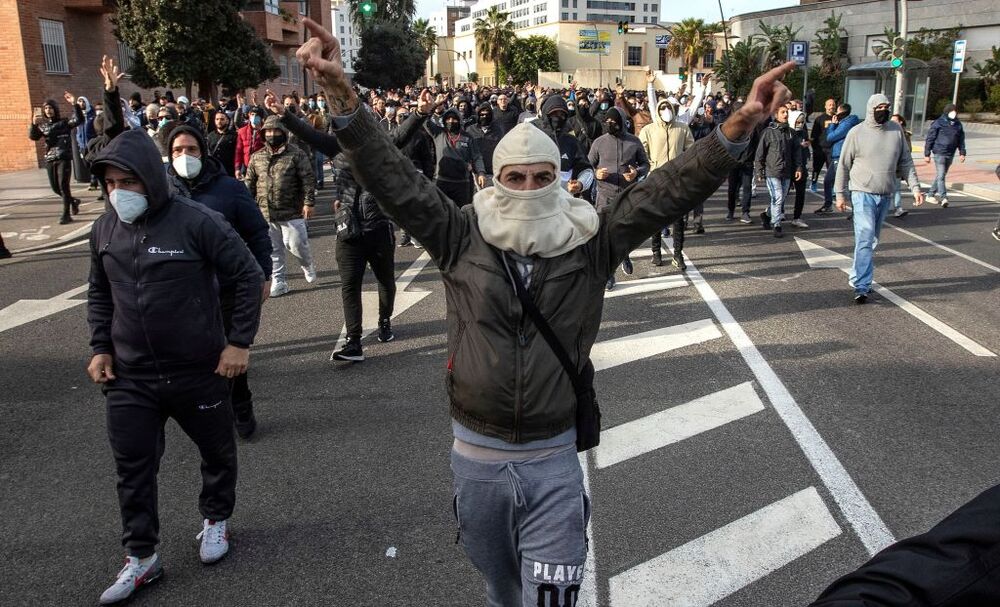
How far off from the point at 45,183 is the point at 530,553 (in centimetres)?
2143

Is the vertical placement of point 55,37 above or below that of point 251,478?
above

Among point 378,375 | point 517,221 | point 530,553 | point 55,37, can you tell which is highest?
point 55,37

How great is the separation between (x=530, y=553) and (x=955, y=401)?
180 inches

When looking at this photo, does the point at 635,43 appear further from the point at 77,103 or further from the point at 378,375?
the point at 378,375

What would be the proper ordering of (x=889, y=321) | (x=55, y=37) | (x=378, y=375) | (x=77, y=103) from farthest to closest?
(x=55, y=37) → (x=77, y=103) → (x=889, y=321) → (x=378, y=375)

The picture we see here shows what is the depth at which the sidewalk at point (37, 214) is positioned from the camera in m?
13.2

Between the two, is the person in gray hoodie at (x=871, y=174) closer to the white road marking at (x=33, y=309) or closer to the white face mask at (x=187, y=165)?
the white face mask at (x=187, y=165)

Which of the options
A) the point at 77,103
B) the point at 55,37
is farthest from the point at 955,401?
the point at 55,37

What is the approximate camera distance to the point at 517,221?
266cm

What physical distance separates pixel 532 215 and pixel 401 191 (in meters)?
0.43

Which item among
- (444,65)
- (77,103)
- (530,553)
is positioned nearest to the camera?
(530,553)

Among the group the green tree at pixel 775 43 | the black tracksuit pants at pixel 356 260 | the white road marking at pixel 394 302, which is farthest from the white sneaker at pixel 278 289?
the green tree at pixel 775 43

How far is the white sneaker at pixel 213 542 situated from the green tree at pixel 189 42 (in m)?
25.6

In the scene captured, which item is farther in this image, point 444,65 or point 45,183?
point 444,65
